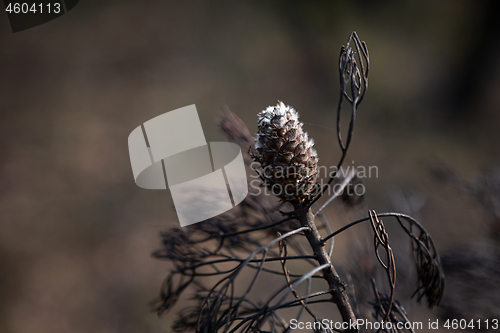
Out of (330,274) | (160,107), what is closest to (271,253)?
(330,274)

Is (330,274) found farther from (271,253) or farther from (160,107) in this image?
(160,107)

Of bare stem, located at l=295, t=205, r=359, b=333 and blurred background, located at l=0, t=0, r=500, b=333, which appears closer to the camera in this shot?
bare stem, located at l=295, t=205, r=359, b=333

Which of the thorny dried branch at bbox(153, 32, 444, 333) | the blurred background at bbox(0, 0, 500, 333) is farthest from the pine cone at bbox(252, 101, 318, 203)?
the blurred background at bbox(0, 0, 500, 333)

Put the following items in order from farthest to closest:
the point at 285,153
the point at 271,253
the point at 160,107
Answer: the point at 160,107 → the point at 271,253 → the point at 285,153

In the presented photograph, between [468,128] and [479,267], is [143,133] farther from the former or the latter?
[468,128]

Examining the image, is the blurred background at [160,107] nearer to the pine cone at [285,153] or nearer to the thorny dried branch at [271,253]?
the thorny dried branch at [271,253]

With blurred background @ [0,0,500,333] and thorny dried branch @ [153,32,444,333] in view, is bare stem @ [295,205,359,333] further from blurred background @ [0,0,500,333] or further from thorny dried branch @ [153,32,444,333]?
blurred background @ [0,0,500,333]
